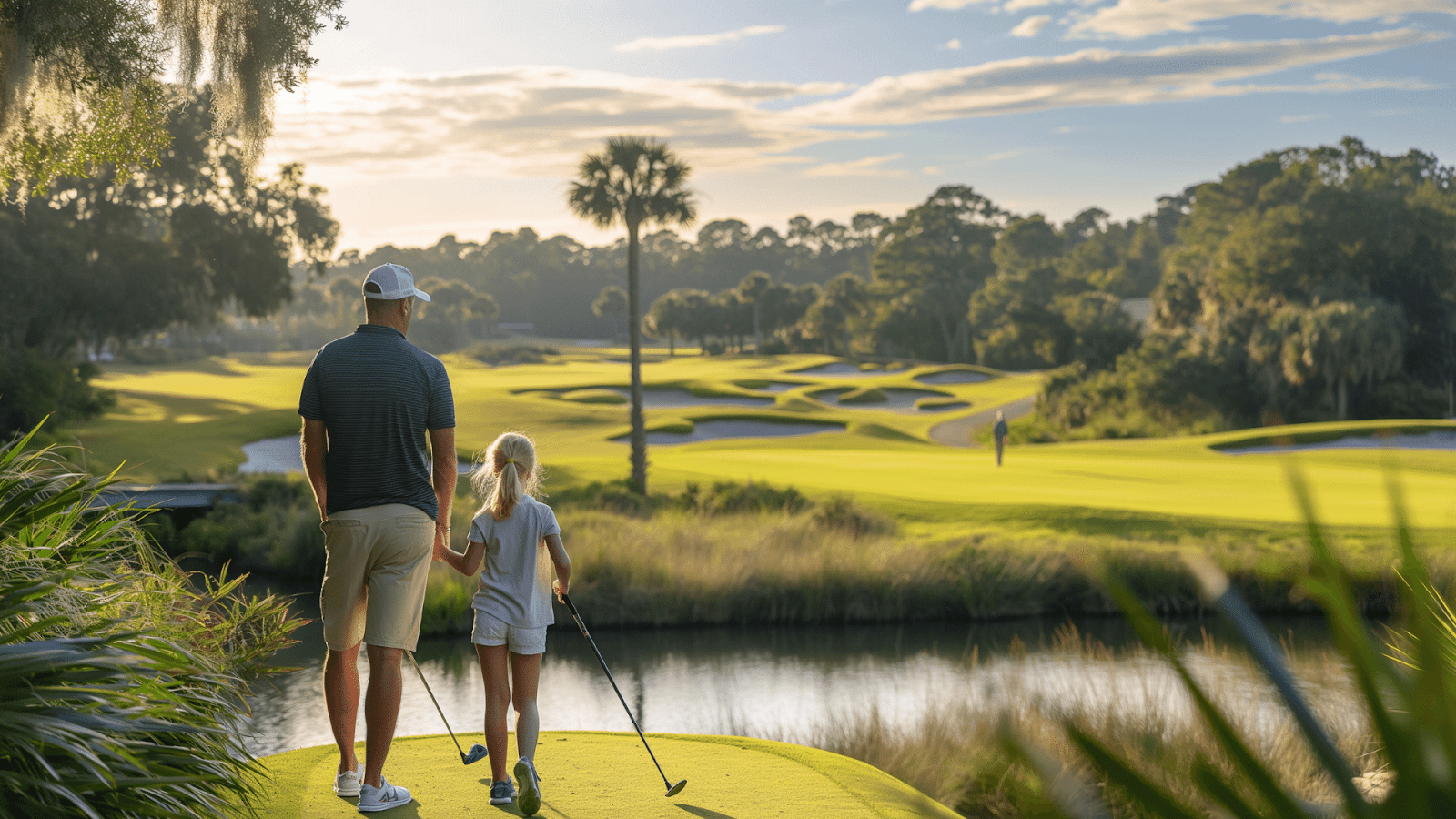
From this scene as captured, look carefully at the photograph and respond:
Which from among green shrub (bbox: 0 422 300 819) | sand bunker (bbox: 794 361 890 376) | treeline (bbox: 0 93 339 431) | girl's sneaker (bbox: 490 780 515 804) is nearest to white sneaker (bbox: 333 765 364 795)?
green shrub (bbox: 0 422 300 819)

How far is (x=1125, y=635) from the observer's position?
51.7 ft

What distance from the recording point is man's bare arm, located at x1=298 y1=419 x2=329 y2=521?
5637 mm

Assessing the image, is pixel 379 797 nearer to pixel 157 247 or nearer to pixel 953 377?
pixel 157 247

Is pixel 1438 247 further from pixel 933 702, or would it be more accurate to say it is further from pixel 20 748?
pixel 20 748

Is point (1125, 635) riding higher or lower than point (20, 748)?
lower

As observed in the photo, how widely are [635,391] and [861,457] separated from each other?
22.6 ft

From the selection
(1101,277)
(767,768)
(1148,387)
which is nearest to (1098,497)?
(767,768)

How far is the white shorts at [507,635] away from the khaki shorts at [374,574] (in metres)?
0.37

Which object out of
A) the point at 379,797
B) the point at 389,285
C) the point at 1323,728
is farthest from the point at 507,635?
the point at 1323,728

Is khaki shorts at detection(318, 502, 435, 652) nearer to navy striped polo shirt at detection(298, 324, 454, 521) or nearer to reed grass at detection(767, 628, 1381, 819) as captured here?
navy striped polo shirt at detection(298, 324, 454, 521)

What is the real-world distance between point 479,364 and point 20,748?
3316 inches

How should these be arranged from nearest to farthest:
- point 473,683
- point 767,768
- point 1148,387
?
point 767,768 < point 473,683 < point 1148,387

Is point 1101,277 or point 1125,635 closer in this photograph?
point 1125,635

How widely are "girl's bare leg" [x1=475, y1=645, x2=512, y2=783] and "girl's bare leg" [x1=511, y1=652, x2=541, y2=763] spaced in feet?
0.13
